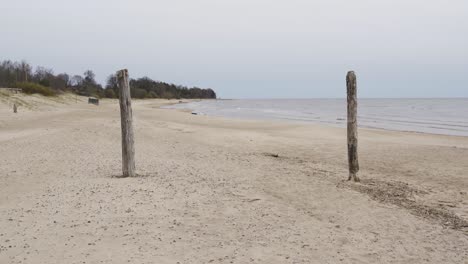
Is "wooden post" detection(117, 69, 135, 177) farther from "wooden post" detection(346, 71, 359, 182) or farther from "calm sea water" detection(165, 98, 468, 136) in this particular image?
"calm sea water" detection(165, 98, 468, 136)

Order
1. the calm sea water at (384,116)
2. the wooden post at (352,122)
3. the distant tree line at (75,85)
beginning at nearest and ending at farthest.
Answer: the wooden post at (352,122), the calm sea water at (384,116), the distant tree line at (75,85)

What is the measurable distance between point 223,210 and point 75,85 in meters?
94.7

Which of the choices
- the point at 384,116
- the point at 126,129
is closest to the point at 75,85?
the point at 384,116

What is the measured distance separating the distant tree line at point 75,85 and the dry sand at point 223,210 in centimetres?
4184

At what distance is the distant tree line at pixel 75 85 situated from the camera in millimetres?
56747

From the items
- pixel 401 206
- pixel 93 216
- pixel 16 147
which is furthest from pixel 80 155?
pixel 401 206

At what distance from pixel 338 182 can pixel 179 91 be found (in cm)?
14471

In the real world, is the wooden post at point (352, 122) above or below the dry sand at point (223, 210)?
above

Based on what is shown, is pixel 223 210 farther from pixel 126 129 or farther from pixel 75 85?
pixel 75 85

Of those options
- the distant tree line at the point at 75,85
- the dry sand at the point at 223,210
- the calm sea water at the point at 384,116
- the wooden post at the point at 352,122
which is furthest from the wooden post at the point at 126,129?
the distant tree line at the point at 75,85

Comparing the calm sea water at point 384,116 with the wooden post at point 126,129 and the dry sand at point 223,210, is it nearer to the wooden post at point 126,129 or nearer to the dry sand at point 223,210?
the dry sand at point 223,210

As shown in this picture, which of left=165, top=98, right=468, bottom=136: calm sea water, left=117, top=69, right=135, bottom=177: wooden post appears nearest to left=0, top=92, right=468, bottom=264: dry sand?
left=117, top=69, right=135, bottom=177: wooden post

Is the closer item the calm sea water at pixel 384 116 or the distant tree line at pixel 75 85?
the calm sea water at pixel 384 116

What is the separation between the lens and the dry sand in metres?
5.08
